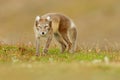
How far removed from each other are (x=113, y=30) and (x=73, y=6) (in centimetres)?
917

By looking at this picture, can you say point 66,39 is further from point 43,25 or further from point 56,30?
point 43,25

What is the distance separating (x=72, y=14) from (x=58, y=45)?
3840 centimetres

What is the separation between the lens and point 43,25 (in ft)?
76.9

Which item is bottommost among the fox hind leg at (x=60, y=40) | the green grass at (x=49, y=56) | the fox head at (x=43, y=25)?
the green grass at (x=49, y=56)

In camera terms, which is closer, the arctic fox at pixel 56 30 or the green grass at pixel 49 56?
the green grass at pixel 49 56

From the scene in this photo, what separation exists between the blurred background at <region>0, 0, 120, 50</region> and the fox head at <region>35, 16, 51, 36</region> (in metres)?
32.2

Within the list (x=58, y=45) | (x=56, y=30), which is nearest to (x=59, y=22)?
(x=56, y=30)

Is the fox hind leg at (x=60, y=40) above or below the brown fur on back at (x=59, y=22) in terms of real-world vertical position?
below

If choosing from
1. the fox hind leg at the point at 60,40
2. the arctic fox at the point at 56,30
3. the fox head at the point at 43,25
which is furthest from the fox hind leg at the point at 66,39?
the fox head at the point at 43,25

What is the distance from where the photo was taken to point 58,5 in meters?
66.4

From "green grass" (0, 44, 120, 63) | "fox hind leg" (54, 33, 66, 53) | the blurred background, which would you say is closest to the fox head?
"green grass" (0, 44, 120, 63)

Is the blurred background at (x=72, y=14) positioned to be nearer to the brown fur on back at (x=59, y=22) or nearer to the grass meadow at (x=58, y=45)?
the grass meadow at (x=58, y=45)

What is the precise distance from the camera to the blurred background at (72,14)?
5875 centimetres

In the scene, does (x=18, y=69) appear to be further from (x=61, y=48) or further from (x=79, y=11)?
(x=79, y=11)
